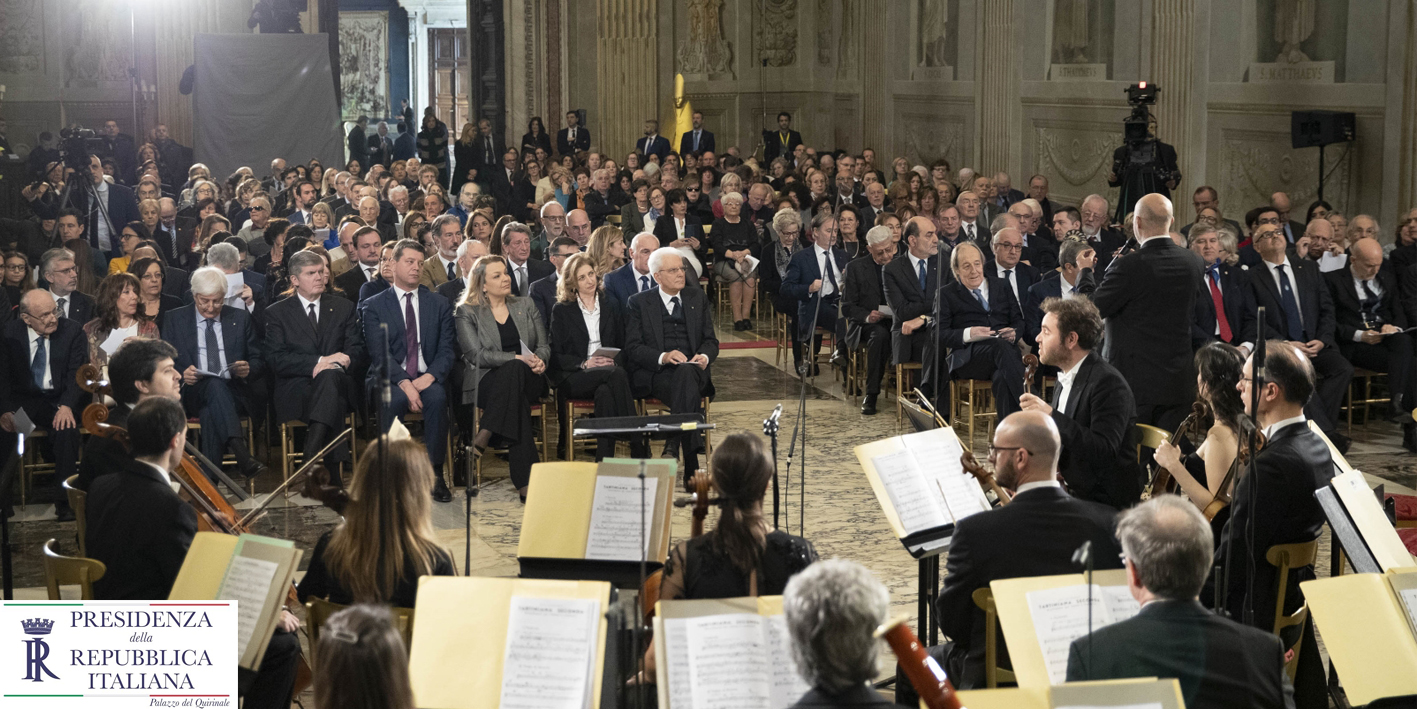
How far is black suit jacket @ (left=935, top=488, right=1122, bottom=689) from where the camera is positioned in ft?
11.7

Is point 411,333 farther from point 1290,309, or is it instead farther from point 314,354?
point 1290,309

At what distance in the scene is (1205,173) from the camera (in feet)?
40.4

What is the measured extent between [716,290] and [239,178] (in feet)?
14.9

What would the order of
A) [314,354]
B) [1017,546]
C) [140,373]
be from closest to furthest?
[1017,546] < [140,373] < [314,354]

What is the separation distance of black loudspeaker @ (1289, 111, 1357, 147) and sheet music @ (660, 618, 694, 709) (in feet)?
28.3

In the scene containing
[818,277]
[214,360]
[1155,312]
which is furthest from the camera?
[818,277]

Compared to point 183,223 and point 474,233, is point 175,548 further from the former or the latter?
point 183,223

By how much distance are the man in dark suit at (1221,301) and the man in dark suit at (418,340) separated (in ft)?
13.4

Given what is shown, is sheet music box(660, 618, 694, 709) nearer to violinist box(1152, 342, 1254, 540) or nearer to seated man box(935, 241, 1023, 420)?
violinist box(1152, 342, 1254, 540)

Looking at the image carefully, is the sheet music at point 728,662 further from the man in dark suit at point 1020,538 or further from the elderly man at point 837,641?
the man in dark suit at point 1020,538

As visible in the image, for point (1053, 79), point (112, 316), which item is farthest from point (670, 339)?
point (1053, 79)

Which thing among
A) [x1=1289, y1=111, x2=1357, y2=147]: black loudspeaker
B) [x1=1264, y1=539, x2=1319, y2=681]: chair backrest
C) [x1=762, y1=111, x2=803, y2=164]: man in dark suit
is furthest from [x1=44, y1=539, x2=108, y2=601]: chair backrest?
[x1=762, y1=111, x2=803, y2=164]: man in dark suit

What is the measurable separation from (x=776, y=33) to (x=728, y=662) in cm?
1953

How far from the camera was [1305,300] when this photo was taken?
7867 mm
